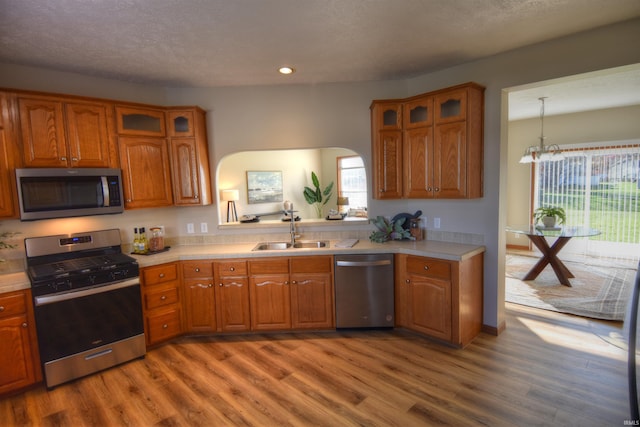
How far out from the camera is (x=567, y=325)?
327 cm

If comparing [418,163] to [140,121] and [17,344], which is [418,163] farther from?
[17,344]

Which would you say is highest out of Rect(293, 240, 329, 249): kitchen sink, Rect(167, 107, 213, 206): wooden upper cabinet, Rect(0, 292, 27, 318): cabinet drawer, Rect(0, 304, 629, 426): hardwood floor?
Rect(167, 107, 213, 206): wooden upper cabinet

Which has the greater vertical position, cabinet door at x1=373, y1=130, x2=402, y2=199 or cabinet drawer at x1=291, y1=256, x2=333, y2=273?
cabinet door at x1=373, y1=130, x2=402, y2=199

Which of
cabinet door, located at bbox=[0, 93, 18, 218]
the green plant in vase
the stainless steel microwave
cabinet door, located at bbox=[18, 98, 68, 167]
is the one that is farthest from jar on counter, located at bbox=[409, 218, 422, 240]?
the green plant in vase

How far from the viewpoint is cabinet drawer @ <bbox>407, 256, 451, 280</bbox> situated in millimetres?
2881

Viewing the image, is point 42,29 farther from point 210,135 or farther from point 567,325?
point 567,325

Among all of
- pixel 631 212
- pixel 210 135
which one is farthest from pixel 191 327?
pixel 631 212

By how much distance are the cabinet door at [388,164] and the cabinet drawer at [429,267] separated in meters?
0.75

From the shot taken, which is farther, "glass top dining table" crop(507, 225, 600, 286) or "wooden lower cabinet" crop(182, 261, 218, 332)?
"glass top dining table" crop(507, 225, 600, 286)

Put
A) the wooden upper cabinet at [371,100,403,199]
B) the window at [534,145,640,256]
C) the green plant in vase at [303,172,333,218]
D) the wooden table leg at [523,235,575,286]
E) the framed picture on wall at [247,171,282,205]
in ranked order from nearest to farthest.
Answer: the wooden upper cabinet at [371,100,403,199], the wooden table leg at [523,235,575,286], the window at [534,145,640,256], the framed picture on wall at [247,171,282,205], the green plant in vase at [303,172,333,218]

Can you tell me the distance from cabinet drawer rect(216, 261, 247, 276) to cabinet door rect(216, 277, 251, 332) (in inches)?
2.3

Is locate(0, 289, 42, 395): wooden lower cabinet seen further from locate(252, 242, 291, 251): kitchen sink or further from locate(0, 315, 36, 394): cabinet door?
locate(252, 242, 291, 251): kitchen sink

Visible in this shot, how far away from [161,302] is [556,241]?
5187 millimetres

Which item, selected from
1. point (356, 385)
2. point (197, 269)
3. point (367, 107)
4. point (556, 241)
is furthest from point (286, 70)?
point (556, 241)
